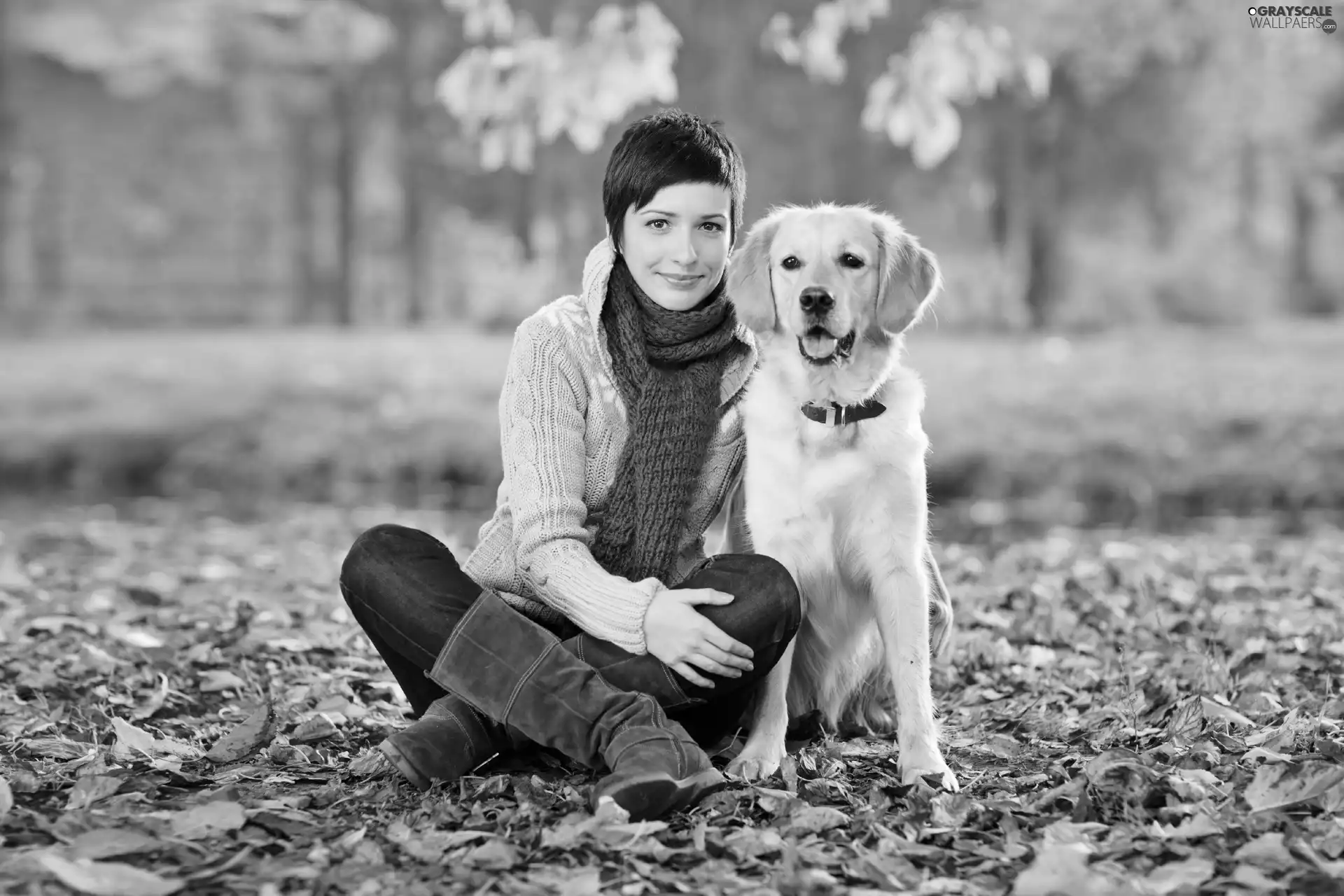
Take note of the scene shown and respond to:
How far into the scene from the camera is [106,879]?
2.03 metres

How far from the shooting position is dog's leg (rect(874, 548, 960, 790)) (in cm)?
267

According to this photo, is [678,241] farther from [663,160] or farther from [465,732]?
[465,732]

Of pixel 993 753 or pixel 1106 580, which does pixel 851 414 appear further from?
pixel 1106 580

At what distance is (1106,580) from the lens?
4.83 m

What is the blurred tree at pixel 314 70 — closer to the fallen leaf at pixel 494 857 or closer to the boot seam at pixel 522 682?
the boot seam at pixel 522 682

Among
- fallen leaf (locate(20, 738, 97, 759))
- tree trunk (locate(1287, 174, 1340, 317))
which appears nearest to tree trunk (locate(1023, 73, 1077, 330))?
tree trunk (locate(1287, 174, 1340, 317))

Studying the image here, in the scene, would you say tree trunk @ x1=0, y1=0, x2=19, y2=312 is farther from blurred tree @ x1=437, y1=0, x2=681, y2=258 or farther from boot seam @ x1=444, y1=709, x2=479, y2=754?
boot seam @ x1=444, y1=709, x2=479, y2=754

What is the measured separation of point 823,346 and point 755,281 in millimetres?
232

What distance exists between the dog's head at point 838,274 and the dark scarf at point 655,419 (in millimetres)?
124

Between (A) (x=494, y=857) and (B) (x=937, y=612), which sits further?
(B) (x=937, y=612)

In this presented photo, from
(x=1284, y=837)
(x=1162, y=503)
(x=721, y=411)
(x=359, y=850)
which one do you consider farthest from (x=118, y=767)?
(x=1162, y=503)

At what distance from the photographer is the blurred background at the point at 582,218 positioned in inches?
314

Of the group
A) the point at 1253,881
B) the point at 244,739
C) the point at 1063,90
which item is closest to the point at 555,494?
the point at 244,739

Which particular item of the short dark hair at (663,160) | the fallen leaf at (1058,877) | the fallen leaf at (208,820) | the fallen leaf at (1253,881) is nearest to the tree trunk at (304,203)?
the short dark hair at (663,160)
